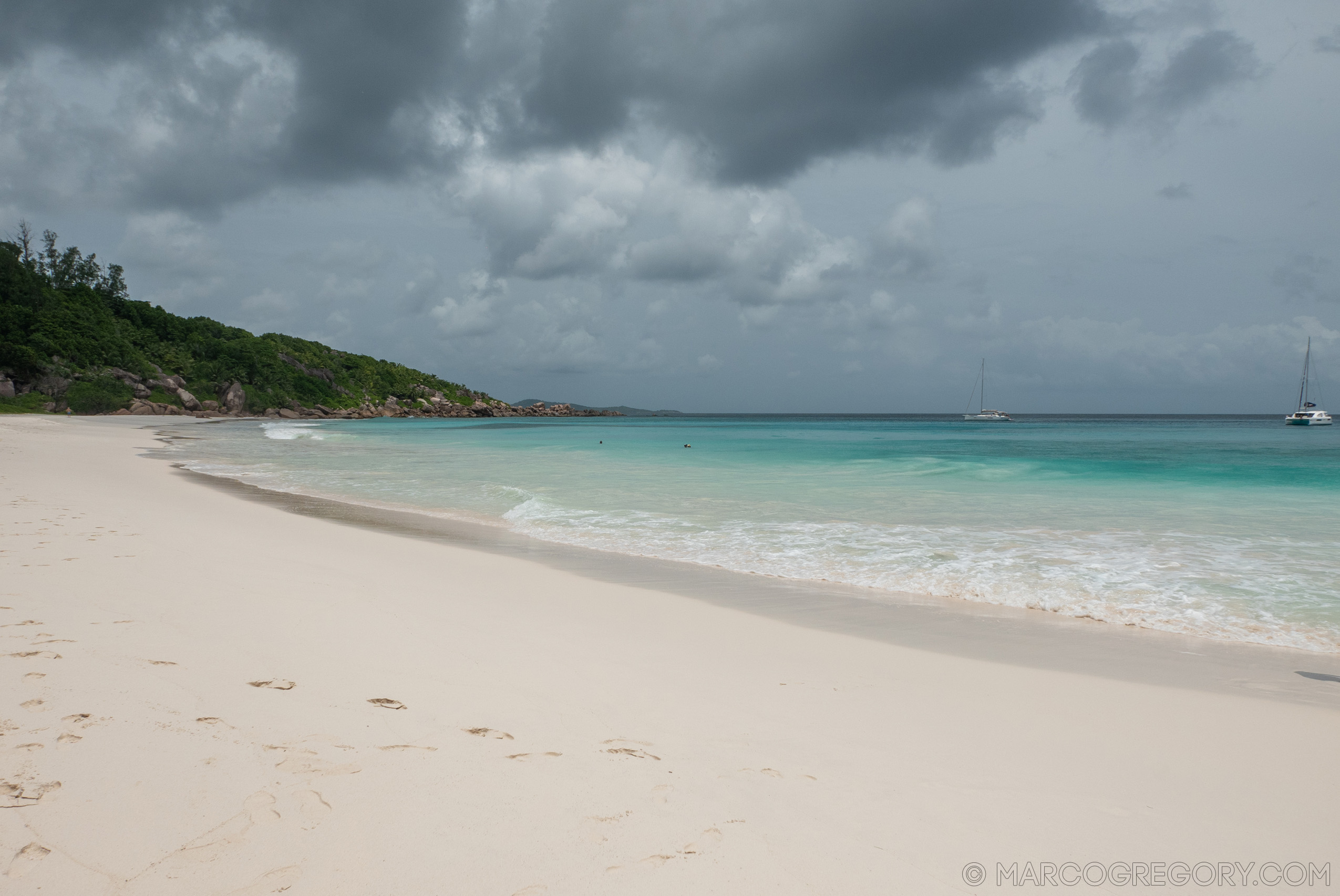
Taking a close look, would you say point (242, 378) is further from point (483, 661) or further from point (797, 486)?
point (483, 661)

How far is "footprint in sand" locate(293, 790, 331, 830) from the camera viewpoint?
2.22 metres

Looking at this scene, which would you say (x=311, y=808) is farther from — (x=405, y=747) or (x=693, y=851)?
(x=693, y=851)

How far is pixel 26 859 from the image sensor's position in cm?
190

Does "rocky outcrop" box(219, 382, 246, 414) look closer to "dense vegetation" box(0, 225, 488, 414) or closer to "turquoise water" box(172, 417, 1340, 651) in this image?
"dense vegetation" box(0, 225, 488, 414)

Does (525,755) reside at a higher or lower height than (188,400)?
lower

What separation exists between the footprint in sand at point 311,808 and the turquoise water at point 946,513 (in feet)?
20.0

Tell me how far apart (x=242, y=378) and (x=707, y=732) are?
289 feet

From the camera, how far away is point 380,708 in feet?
10.6

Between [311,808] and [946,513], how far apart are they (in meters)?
12.1

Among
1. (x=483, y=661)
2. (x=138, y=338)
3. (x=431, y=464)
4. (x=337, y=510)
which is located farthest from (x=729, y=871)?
(x=138, y=338)

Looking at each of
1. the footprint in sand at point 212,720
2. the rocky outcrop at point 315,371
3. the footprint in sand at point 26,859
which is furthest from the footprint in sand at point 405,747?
the rocky outcrop at point 315,371

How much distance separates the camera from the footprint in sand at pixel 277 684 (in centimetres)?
334

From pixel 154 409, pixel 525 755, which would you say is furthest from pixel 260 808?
pixel 154 409

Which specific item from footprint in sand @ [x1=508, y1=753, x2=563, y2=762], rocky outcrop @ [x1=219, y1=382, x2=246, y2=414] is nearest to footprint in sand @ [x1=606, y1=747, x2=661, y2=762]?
footprint in sand @ [x1=508, y1=753, x2=563, y2=762]
